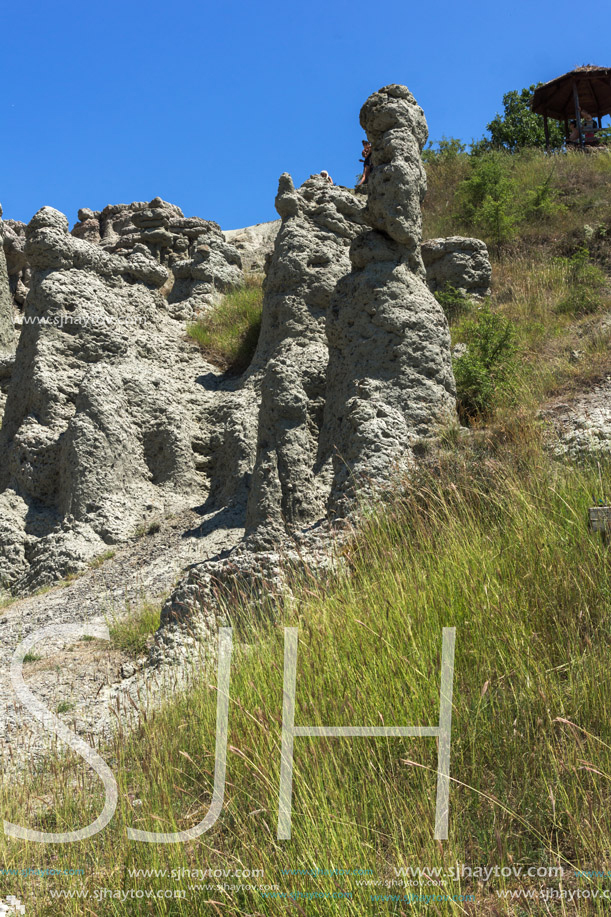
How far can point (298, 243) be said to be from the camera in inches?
417

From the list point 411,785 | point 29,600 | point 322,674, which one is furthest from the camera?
point 29,600

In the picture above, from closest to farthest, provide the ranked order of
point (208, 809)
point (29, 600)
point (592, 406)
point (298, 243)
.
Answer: point (208, 809), point (592, 406), point (29, 600), point (298, 243)

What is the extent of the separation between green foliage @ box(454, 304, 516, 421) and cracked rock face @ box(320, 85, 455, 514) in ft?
2.07

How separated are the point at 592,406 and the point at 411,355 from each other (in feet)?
5.87

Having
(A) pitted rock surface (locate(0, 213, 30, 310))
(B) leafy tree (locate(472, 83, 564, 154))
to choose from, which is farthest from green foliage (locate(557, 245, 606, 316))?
(B) leafy tree (locate(472, 83, 564, 154))

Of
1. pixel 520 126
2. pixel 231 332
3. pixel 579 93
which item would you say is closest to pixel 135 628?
pixel 231 332

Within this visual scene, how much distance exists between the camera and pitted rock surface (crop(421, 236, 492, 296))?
12.9 meters

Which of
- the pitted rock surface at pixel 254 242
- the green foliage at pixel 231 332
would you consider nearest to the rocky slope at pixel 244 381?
the green foliage at pixel 231 332

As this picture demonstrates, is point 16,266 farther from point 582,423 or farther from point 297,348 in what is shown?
point 582,423

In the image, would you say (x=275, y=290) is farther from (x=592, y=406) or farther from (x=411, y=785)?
(x=411, y=785)

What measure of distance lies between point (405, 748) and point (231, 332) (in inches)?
401

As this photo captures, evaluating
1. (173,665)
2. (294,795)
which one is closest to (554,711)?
(294,795)

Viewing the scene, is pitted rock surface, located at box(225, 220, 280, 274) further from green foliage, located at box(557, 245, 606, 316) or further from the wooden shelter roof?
the wooden shelter roof

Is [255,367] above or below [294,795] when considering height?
above
